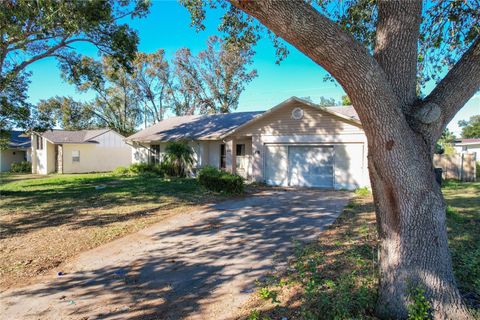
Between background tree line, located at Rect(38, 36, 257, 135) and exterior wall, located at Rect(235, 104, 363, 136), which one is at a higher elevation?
background tree line, located at Rect(38, 36, 257, 135)

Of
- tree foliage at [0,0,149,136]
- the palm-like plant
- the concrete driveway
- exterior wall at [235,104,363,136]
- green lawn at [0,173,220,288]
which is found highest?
tree foliage at [0,0,149,136]

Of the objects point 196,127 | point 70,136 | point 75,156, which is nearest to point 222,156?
point 196,127

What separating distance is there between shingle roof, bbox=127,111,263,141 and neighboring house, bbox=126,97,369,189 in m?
0.16

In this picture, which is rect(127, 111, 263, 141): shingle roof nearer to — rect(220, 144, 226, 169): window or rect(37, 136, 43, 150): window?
rect(220, 144, 226, 169): window

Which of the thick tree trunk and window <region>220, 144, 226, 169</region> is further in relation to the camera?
window <region>220, 144, 226, 169</region>

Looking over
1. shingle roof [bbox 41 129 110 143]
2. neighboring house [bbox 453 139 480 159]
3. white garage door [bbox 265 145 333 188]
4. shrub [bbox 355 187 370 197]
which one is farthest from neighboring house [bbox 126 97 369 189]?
neighboring house [bbox 453 139 480 159]

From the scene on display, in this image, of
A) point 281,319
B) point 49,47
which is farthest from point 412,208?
point 49,47

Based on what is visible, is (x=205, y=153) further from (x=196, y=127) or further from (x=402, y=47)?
(x=402, y=47)

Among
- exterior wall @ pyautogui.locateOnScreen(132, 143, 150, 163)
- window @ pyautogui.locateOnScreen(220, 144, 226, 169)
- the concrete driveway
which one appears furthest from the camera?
exterior wall @ pyautogui.locateOnScreen(132, 143, 150, 163)

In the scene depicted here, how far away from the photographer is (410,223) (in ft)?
9.14

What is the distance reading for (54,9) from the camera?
819cm

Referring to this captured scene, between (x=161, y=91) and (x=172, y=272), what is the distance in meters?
35.5

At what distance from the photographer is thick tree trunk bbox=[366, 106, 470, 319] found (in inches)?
106

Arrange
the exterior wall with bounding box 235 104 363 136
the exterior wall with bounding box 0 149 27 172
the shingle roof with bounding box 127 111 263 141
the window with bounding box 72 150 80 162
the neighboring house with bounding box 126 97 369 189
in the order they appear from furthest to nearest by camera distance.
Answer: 1. the exterior wall with bounding box 0 149 27 172
2. the window with bounding box 72 150 80 162
3. the shingle roof with bounding box 127 111 263 141
4. the exterior wall with bounding box 235 104 363 136
5. the neighboring house with bounding box 126 97 369 189
